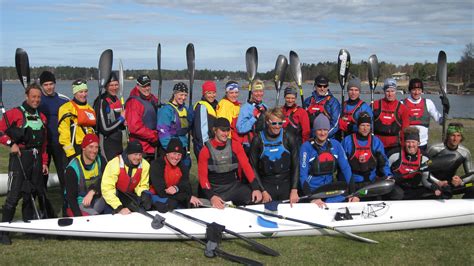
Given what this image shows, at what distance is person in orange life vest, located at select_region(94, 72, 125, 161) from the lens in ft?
19.2

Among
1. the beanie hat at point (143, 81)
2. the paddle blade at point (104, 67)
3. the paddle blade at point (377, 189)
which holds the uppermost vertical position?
the paddle blade at point (104, 67)

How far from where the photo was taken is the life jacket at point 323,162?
5.75m

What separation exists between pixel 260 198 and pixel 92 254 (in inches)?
77.7

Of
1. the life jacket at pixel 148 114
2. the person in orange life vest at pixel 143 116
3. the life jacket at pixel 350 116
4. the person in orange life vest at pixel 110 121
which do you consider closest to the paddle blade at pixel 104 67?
the person in orange life vest at pixel 110 121

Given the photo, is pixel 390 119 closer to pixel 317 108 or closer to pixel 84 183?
pixel 317 108

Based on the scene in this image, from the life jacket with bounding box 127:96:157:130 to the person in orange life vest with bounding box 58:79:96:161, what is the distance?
60 cm

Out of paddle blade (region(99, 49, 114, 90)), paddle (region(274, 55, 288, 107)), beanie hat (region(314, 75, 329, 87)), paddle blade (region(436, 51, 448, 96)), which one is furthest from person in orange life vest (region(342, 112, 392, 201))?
paddle blade (region(99, 49, 114, 90))

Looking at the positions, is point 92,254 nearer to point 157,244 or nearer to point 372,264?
point 157,244

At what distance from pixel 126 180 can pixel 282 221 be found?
5.95ft

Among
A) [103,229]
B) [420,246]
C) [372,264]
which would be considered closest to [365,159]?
[420,246]

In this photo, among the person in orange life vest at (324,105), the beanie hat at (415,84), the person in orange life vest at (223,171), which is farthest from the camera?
the beanie hat at (415,84)

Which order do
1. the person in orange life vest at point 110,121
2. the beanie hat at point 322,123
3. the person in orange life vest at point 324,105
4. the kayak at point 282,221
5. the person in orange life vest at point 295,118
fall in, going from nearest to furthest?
1. the kayak at point 282,221
2. the beanie hat at point 322,123
3. the person in orange life vest at point 110,121
4. the person in orange life vest at point 295,118
5. the person in orange life vest at point 324,105

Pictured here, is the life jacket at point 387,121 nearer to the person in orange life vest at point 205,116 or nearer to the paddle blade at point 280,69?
the paddle blade at point 280,69

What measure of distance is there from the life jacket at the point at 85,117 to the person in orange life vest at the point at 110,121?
7 cm
